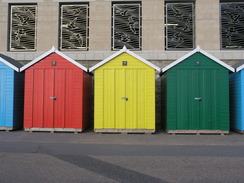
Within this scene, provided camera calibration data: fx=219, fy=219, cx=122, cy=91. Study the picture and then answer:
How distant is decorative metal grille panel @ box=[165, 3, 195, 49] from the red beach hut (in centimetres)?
595

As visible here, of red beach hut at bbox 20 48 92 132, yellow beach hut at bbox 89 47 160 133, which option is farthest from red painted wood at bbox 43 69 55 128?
yellow beach hut at bbox 89 47 160 133

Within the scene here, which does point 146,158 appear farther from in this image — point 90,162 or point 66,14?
point 66,14

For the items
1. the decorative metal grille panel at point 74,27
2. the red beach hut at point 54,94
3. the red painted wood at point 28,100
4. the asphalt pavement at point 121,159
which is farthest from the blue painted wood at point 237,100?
the red painted wood at point 28,100

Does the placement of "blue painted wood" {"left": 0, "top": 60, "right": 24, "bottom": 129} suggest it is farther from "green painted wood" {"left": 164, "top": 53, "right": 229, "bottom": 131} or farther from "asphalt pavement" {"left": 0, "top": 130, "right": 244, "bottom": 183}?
"green painted wood" {"left": 164, "top": 53, "right": 229, "bottom": 131}

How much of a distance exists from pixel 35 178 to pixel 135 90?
5691 mm

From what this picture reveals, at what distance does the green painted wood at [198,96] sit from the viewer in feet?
29.4

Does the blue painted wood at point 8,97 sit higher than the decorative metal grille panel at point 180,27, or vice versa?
the decorative metal grille panel at point 180,27

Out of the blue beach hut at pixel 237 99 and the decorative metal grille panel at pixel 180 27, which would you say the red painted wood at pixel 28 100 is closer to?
the decorative metal grille panel at pixel 180 27

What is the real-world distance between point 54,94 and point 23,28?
20.4 feet

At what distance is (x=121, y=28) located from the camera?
12859 millimetres

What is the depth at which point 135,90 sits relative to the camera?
916 cm

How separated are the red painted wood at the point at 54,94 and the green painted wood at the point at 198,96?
12.8ft

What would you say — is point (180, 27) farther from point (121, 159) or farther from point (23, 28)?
point (121, 159)

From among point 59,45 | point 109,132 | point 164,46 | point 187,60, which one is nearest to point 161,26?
point 164,46
